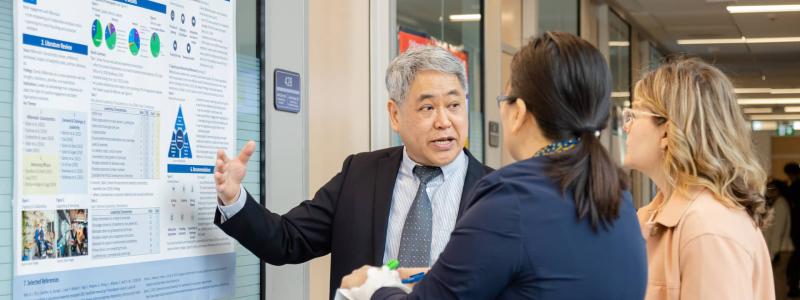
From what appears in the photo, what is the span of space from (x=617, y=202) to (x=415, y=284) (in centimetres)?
38

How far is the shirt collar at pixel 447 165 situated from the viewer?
8.39 feet

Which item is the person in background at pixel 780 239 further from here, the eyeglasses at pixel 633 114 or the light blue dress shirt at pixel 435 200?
the light blue dress shirt at pixel 435 200

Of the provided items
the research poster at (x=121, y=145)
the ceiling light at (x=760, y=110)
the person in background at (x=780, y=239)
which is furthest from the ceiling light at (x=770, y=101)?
the research poster at (x=121, y=145)

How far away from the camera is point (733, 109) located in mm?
2314

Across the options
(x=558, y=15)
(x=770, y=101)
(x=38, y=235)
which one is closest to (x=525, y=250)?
(x=38, y=235)

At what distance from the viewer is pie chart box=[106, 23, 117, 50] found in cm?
222

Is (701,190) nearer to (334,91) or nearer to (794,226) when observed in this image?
(334,91)

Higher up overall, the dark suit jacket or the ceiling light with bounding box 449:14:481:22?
the ceiling light with bounding box 449:14:481:22

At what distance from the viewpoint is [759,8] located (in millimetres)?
9570

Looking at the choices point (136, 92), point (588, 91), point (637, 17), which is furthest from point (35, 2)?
point (637, 17)

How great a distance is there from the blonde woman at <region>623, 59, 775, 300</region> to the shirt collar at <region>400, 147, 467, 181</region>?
0.49m

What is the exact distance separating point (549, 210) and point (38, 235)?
115 centimetres

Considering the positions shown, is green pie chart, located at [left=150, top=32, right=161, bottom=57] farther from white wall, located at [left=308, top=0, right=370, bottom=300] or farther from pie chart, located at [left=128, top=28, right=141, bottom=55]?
white wall, located at [left=308, top=0, right=370, bottom=300]

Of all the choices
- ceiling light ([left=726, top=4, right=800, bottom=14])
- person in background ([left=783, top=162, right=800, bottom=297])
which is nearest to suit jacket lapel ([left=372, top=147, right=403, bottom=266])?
ceiling light ([left=726, top=4, right=800, bottom=14])
